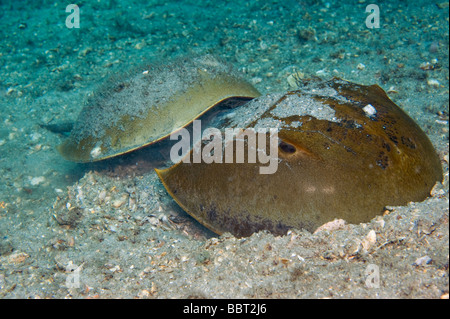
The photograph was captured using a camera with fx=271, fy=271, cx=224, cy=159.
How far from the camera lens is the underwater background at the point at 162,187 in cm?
201

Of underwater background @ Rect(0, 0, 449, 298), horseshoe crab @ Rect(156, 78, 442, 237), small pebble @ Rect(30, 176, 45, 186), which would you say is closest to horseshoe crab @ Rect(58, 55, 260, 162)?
underwater background @ Rect(0, 0, 449, 298)

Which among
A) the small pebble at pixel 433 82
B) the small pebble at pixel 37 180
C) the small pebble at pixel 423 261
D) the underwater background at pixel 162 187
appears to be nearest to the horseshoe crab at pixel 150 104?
the underwater background at pixel 162 187

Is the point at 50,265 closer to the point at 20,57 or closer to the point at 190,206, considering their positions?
the point at 190,206

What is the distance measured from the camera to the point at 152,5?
1031 cm

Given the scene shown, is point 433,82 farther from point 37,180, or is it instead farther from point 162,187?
point 37,180

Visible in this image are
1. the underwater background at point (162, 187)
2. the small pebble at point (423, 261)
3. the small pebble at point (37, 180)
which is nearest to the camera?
the small pebble at point (423, 261)

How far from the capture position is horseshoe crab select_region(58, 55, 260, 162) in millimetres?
3119

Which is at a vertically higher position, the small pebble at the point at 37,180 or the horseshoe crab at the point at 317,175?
the horseshoe crab at the point at 317,175

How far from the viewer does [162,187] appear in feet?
11.1

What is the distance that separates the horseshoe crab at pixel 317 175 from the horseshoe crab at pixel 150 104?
831mm

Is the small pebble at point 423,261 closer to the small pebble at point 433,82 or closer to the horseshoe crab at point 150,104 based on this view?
the horseshoe crab at point 150,104

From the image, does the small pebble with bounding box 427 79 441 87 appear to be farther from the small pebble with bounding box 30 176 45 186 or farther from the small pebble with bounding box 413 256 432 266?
the small pebble with bounding box 30 176 45 186

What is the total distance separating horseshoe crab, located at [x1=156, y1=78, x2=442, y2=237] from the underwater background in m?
0.16
